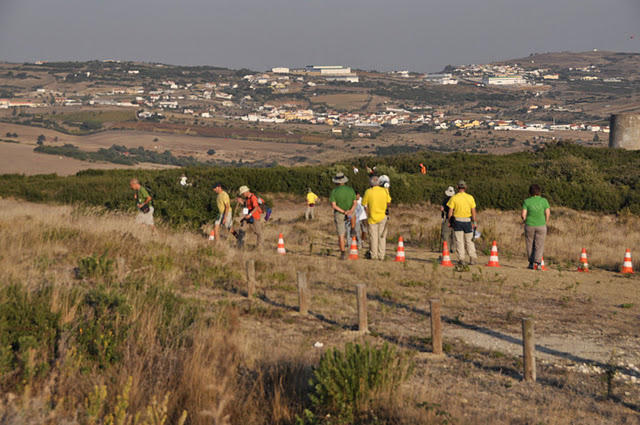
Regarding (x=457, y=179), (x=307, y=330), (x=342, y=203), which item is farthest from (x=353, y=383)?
(x=457, y=179)

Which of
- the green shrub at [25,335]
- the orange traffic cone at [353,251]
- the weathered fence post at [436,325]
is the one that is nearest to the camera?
the green shrub at [25,335]

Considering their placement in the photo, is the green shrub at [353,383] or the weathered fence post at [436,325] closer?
the green shrub at [353,383]

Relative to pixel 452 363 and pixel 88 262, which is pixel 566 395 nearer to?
pixel 452 363

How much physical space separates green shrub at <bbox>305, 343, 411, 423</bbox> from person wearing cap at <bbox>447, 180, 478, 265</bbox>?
8.17 meters

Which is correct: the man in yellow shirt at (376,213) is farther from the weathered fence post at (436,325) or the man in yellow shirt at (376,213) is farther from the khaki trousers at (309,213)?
the khaki trousers at (309,213)

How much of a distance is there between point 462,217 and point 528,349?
725 cm

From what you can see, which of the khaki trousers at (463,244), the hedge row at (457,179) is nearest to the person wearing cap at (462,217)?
the khaki trousers at (463,244)

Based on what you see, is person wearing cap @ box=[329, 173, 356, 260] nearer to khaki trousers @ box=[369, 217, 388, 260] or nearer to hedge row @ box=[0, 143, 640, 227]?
khaki trousers @ box=[369, 217, 388, 260]

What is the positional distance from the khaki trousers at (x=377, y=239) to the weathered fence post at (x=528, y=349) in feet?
24.3

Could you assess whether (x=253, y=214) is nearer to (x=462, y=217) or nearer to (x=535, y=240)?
(x=462, y=217)

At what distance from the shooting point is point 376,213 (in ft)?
46.2

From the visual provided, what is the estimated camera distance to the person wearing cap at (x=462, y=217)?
1392cm

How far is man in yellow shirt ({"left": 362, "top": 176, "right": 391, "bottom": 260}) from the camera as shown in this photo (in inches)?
548

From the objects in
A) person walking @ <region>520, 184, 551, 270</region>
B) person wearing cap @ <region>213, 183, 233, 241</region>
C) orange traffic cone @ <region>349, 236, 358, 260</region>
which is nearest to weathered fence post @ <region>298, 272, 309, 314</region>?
orange traffic cone @ <region>349, 236, 358, 260</region>
